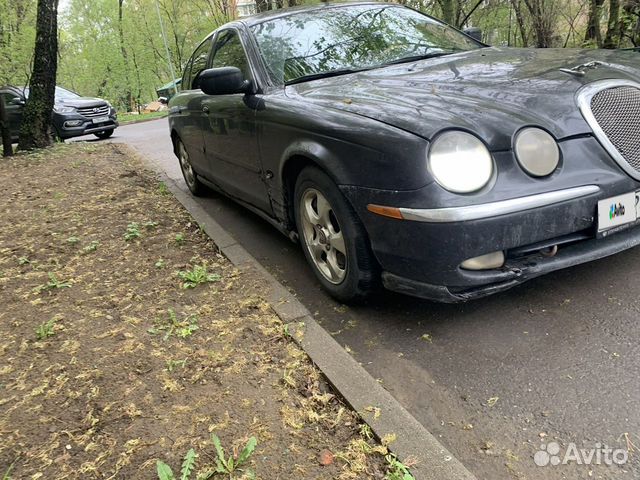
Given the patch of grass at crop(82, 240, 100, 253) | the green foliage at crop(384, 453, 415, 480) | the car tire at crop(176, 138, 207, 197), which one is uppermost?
the car tire at crop(176, 138, 207, 197)

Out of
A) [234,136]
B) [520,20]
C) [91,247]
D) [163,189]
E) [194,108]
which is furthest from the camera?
[520,20]

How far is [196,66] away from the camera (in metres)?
4.98

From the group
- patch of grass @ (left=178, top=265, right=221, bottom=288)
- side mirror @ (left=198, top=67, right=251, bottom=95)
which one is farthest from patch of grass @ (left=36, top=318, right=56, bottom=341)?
side mirror @ (left=198, top=67, right=251, bottom=95)

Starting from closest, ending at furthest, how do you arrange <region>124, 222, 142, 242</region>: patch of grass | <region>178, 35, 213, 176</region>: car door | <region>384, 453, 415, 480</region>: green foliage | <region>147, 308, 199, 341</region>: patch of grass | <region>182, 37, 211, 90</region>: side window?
1. <region>384, 453, 415, 480</region>: green foliage
2. <region>147, 308, 199, 341</region>: patch of grass
3. <region>124, 222, 142, 242</region>: patch of grass
4. <region>178, 35, 213, 176</region>: car door
5. <region>182, 37, 211, 90</region>: side window

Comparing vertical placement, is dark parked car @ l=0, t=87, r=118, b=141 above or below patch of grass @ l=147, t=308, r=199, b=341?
above

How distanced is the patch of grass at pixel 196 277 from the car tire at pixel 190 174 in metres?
2.20

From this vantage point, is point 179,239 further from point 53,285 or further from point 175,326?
point 175,326

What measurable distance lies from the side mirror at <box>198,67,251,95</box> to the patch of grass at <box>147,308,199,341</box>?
1.39m

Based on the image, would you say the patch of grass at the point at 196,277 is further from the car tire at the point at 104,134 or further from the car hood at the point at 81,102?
the car tire at the point at 104,134

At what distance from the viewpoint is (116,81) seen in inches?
1487

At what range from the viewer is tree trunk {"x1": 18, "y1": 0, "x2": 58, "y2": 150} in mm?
9000

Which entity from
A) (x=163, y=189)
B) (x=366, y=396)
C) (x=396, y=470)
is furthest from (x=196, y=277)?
(x=163, y=189)

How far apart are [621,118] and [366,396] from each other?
174 centimetres

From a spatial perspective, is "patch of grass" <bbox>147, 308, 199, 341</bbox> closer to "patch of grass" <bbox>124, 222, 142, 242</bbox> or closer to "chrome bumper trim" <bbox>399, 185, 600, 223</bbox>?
"chrome bumper trim" <bbox>399, 185, 600, 223</bbox>
